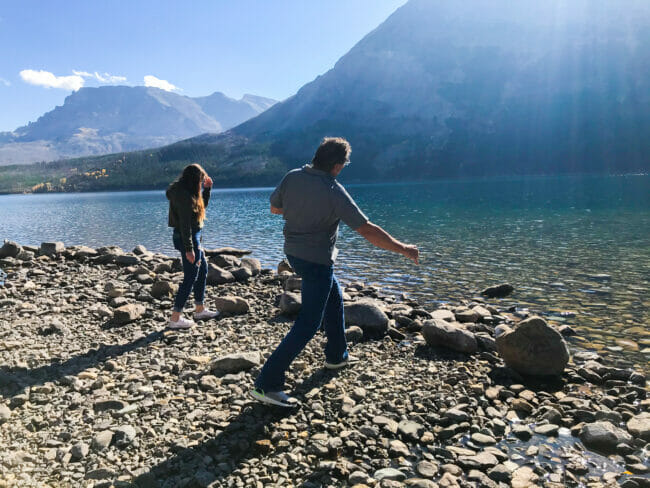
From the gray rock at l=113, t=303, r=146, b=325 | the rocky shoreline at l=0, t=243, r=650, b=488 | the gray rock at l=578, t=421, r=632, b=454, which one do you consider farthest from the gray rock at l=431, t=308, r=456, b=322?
the gray rock at l=113, t=303, r=146, b=325

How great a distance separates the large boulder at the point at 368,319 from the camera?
29.5ft

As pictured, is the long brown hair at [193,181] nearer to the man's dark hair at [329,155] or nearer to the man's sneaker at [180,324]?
the man's sneaker at [180,324]

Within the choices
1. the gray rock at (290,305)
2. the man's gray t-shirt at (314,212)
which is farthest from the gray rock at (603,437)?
the gray rock at (290,305)

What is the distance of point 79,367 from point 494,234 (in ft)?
92.6

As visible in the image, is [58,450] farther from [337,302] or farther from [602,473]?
[602,473]

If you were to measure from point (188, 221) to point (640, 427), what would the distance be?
8052 millimetres

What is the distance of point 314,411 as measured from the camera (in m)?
5.67

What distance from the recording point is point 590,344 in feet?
31.4

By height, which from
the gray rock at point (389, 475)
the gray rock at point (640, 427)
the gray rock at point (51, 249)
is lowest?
the gray rock at point (640, 427)

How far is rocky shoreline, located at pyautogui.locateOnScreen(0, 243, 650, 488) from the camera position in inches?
181

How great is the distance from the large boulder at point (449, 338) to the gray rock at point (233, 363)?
337 cm

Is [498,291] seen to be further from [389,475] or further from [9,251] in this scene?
[9,251]

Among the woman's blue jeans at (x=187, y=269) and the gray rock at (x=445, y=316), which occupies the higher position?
the woman's blue jeans at (x=187, y=269)

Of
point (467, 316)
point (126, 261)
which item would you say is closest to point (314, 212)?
point (467, 316)
